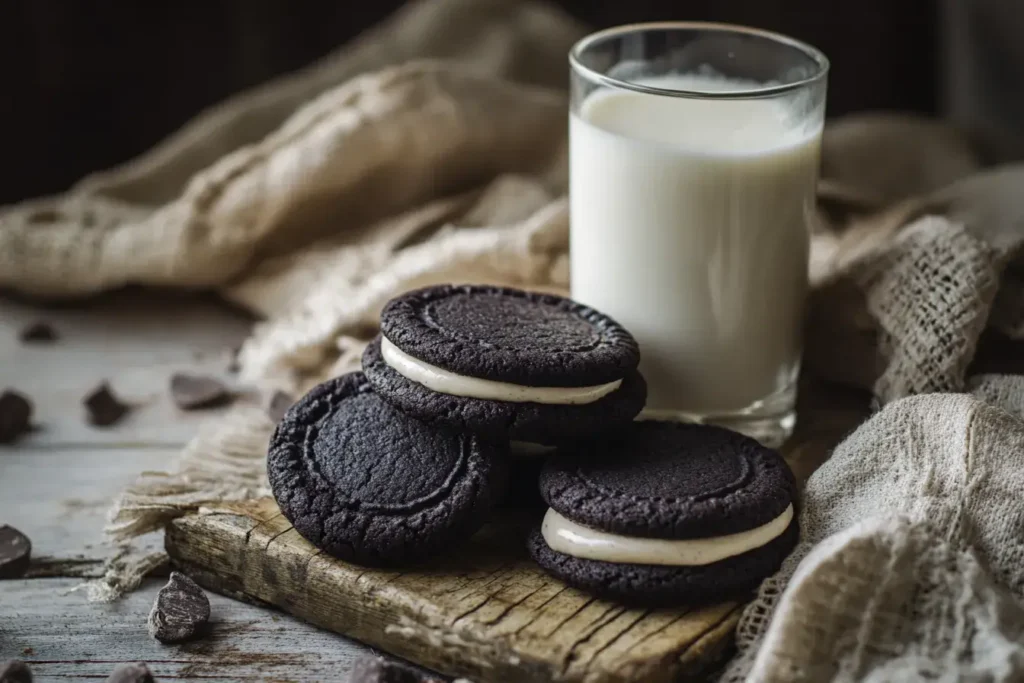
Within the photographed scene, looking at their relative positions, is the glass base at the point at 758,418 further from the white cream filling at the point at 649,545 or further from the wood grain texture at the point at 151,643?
the wood grain texture at the point at 151,643

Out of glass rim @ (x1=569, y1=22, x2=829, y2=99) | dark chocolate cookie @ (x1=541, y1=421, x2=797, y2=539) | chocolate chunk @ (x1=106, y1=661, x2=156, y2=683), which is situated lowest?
chocolate chunk @ (x1=106, y1=661, x2=156, y2=683)

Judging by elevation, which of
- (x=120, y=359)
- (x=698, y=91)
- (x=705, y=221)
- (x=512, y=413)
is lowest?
(x=120, y=359)

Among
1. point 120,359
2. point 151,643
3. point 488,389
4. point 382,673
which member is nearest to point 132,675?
point 151,643

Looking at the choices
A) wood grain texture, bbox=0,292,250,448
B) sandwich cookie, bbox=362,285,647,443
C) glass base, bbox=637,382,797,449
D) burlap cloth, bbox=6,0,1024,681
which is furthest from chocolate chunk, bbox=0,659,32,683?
glass base, bbox=637,382,797,449

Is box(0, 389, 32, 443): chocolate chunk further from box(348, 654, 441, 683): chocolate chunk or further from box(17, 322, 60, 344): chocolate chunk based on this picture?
box(348, 654, 441, 683): chocolate chunk

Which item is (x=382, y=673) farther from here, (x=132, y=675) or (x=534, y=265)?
(x=534, y=265)

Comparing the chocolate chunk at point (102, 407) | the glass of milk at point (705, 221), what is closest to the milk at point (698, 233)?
the glass of milk at point (705, 221)
